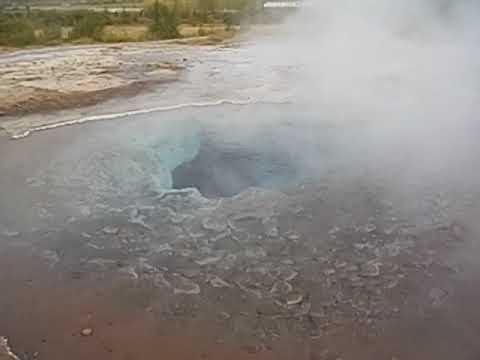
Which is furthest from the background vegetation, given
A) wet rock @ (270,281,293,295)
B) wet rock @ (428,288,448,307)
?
wet rock @ (428,288,448,307)

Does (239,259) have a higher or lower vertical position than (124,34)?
higher

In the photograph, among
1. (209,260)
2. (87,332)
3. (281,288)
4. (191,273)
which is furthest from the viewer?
(209,260)

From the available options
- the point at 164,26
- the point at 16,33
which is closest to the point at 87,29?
the point at 16,33

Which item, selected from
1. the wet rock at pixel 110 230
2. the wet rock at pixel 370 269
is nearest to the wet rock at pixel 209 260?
the wet rock at pixel 110 230

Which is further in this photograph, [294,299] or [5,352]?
[294,299]

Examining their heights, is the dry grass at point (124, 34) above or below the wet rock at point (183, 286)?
below

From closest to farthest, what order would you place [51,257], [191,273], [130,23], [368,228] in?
[191,273] < [51,257] < [368,228] < [130,23]

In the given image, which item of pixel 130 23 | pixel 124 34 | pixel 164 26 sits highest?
pixel 164 26

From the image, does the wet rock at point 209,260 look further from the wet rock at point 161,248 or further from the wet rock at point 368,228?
the wet rock at point 368,228

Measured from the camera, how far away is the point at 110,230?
4.56m

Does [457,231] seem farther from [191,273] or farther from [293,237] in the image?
[191,273]

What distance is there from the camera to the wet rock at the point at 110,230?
178 inches

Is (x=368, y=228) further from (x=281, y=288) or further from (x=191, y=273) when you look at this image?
(x=191, y=273)

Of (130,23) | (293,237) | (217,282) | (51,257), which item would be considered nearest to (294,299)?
(217,282)
